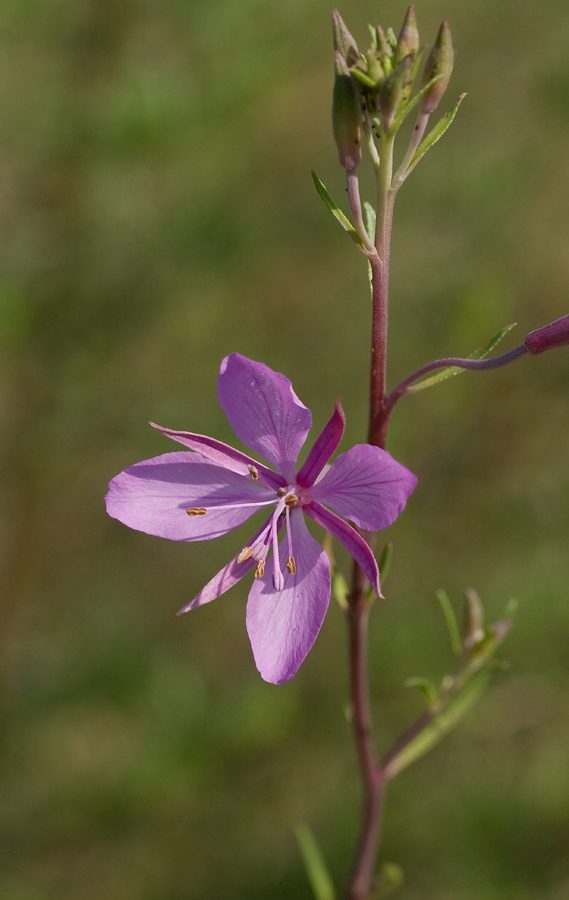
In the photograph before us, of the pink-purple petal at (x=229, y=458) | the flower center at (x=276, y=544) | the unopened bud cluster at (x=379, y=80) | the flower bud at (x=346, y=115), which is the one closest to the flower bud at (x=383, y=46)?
the unopened bud cluster at (x=379, y=80)

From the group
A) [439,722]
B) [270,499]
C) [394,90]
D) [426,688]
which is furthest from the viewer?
[439,722]

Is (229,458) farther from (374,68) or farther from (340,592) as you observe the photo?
(374,68)

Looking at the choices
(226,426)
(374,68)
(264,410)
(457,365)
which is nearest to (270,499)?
(264,410)

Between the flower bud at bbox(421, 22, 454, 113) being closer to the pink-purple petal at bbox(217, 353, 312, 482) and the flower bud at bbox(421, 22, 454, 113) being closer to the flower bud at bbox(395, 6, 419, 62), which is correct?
the flower bud at bbox(395, 6, 419, 62)

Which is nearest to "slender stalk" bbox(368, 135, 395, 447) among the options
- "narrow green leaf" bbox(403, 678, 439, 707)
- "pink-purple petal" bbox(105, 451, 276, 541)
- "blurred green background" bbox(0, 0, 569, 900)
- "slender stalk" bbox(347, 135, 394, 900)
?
"slender stalk" bbox(347, 135, 394, 900)

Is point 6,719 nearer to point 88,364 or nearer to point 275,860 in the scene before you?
point 275,860

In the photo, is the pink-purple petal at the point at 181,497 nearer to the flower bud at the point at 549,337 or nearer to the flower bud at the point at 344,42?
the flower bud at the point at 549,337

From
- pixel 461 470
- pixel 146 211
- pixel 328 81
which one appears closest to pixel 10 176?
pixel 146 211
